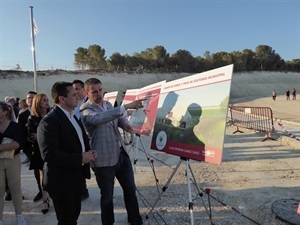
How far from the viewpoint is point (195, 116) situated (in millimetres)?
3336

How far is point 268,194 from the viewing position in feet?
16.4

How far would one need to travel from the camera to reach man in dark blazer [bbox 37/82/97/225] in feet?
8.71

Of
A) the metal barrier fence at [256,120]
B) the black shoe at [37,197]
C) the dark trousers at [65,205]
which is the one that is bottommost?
the black shoe at [37,197]

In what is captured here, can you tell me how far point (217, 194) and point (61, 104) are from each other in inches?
139

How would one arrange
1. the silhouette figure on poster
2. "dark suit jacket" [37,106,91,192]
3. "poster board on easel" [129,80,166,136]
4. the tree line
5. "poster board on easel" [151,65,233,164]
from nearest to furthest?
"dark suit jacket" [37,106,91,192], "poster board on easel" [151,65,233,164], the silhouette figure on poster, "poster board on easel" [129,80,166,136], the tree line

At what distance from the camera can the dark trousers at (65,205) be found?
2.78 meters

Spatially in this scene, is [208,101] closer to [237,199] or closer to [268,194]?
[237,199]

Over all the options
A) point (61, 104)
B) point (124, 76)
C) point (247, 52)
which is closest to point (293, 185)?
point (61, 104)

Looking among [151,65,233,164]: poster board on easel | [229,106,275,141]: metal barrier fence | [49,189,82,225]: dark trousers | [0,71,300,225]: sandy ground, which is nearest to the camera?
[49,189,82,225]: dark trousers

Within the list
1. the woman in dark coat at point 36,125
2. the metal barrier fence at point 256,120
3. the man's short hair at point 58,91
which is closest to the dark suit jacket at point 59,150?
the man's short hair at point 58,91

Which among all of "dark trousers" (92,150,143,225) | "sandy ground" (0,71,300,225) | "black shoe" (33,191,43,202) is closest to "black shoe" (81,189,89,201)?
"sandy ground" (0,71,300,225)

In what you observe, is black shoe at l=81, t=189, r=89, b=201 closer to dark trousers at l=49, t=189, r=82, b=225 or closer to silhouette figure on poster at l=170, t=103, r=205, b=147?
dark trousers at l=49, t=189, r=82, b=225

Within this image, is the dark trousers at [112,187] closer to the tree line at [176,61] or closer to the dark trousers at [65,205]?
the dark trousers at [65,205]

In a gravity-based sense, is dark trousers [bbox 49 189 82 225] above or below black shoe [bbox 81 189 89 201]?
above
